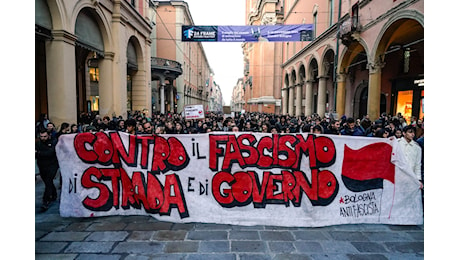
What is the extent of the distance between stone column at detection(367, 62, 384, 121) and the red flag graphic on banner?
Answer: 34.4ft

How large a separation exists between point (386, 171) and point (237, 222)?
269 centimetres

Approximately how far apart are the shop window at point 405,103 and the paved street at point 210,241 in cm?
1433

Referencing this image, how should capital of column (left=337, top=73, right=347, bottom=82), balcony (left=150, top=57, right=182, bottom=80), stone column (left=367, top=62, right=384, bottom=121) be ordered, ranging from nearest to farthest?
stone column (left=367, top=62, right=384, bottom=121) < capital of column (left=337, top=73, right=347, bottom=82) < balcony (left=150, top=57, right=182, bottom=80)

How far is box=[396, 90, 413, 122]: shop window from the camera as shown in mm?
15695

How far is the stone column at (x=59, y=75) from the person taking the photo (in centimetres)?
950

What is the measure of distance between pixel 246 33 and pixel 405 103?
11045 mm

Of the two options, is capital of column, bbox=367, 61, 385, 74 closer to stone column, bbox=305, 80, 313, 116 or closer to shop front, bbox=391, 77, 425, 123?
shop front, bbox=391, 77, 425, 123

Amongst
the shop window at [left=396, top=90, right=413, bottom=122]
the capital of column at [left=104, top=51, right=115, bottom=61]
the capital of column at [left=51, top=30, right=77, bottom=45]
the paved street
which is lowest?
the paved street

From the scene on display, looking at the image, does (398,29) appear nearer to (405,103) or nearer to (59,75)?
(405,103)

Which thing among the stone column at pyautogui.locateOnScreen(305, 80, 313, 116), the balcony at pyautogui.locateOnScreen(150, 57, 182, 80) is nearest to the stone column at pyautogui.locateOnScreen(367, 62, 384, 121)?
the stone column at pyautogui.locateOnScreen(305, 80, 313, 116)

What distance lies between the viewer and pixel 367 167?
4426mm

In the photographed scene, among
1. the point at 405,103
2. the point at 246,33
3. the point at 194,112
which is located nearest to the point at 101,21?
the point at 194,112

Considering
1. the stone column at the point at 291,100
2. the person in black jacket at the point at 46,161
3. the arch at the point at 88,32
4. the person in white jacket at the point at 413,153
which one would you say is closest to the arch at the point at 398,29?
the person in white jacket at the point at 413,153

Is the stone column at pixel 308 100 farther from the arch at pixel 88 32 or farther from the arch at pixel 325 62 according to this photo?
the arch at pixel 88 32
